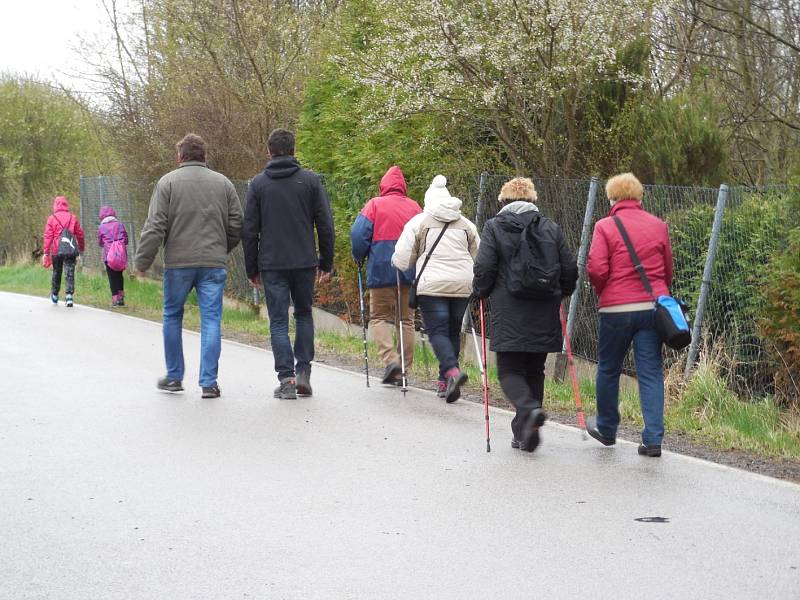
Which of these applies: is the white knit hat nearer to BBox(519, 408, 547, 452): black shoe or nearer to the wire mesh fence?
the wire mesh fence

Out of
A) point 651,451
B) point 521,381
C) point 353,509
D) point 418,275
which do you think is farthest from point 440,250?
point 353,509

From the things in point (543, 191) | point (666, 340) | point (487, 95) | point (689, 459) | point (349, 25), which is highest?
point (349, 25)

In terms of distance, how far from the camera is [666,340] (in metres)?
8.28

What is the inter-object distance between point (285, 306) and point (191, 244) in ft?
3.14

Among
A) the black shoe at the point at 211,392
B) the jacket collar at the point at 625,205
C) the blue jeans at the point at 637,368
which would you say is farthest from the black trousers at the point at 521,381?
the black shoe at the point at 211,392

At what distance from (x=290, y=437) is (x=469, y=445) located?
4.16 ft

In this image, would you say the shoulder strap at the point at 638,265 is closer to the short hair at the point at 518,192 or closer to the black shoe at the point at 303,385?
the short hair at the point at 518,192

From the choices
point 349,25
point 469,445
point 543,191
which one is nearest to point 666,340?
point 469,445

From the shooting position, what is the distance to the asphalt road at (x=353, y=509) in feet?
18.4

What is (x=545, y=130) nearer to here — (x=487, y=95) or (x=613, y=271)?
(x=487, y=95)

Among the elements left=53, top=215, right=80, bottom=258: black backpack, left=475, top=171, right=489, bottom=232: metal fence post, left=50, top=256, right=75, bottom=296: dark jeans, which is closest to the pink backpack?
left=50, top=256, right=75, bottom=296: dark jeans

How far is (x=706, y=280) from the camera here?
35.6ft

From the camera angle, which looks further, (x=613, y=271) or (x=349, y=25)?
(x=349, y=25)

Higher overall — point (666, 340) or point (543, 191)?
point (543, 191)
